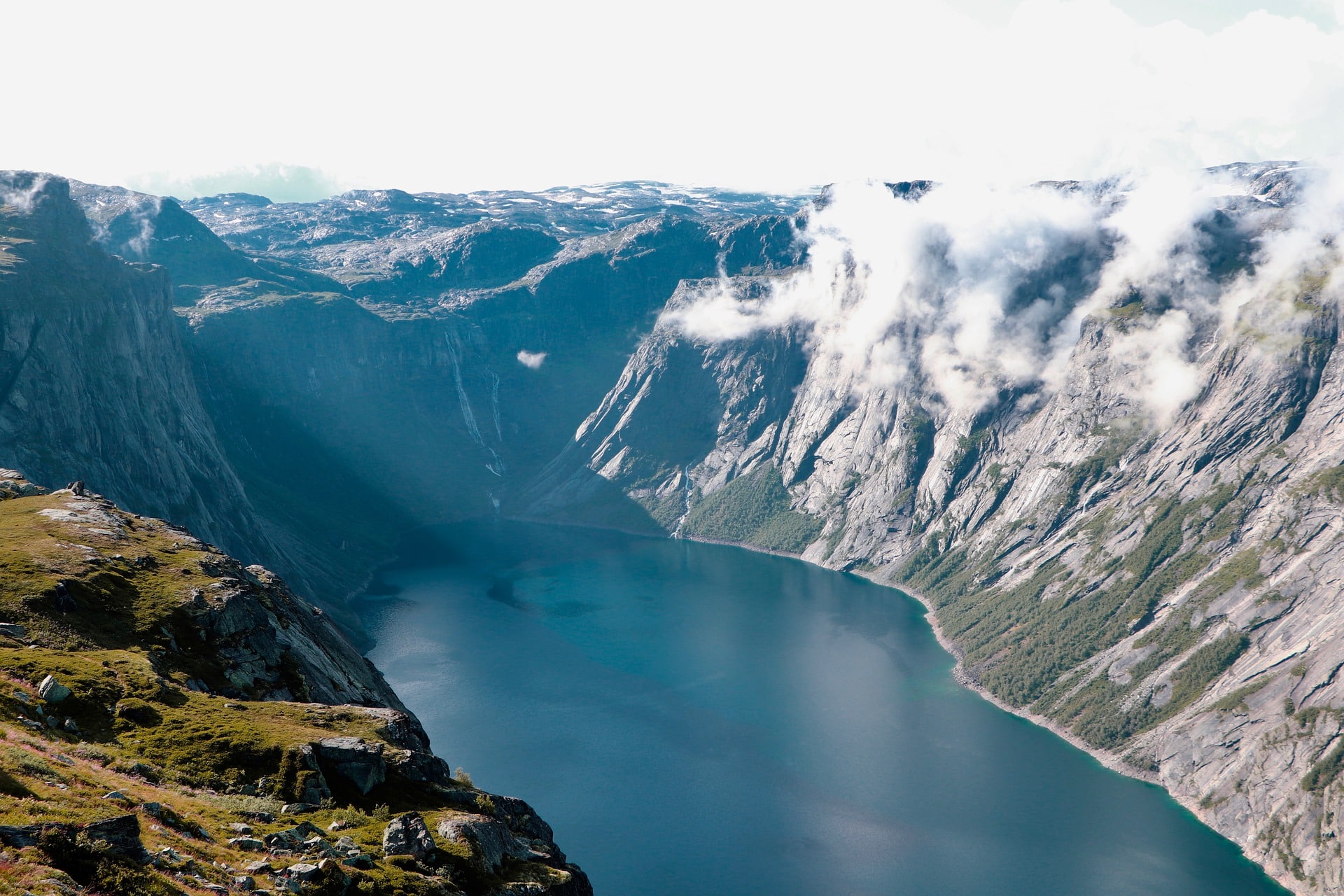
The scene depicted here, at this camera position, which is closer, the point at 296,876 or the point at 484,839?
the point at 296,876

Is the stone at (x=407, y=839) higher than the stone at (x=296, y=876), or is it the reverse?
the stone at (x=296, y=876)

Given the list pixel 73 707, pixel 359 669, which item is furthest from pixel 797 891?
pixel 73 707

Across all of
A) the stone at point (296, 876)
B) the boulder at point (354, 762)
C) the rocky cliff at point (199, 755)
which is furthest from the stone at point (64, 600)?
the stone at point (296, 876)

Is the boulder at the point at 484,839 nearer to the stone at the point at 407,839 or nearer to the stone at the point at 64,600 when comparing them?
the stone at the point at 407,839

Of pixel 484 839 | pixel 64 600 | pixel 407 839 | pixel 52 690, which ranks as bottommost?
pixel 484 839

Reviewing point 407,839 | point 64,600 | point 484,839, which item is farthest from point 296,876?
point 64,600

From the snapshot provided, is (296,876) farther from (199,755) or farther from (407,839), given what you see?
(199,755)
